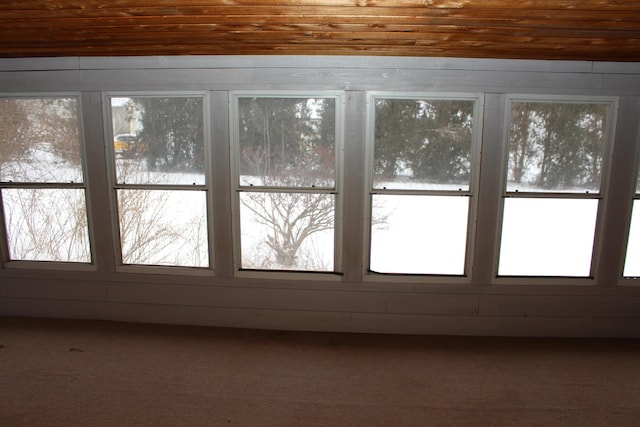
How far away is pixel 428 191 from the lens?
309cm

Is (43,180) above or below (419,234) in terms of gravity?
above

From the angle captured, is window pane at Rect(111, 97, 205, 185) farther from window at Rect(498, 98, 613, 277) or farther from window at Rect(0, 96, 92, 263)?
window at Rect(498, 98, 613, 277)

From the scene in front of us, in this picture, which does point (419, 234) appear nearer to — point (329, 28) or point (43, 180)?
point (329, 28)

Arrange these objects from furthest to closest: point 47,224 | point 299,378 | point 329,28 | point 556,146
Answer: point 47,224, point 556,146, point 299,378, point 329,28

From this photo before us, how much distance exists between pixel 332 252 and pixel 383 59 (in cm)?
164

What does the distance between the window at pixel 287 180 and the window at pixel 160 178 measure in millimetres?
355

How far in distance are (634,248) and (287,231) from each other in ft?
9.66

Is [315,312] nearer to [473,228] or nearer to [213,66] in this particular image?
[473,228]

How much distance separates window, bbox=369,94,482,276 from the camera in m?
3.00

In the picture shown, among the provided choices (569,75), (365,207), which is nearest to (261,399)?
(365,207)

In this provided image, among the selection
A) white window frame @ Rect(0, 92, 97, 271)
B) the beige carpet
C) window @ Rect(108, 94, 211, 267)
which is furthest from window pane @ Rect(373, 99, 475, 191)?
white window frame @ Rect(0, 92, 97, 271)

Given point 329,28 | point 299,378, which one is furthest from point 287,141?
point 299,378

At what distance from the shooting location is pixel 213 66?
9.84 feet

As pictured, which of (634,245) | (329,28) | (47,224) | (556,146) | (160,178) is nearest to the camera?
(329,28)
